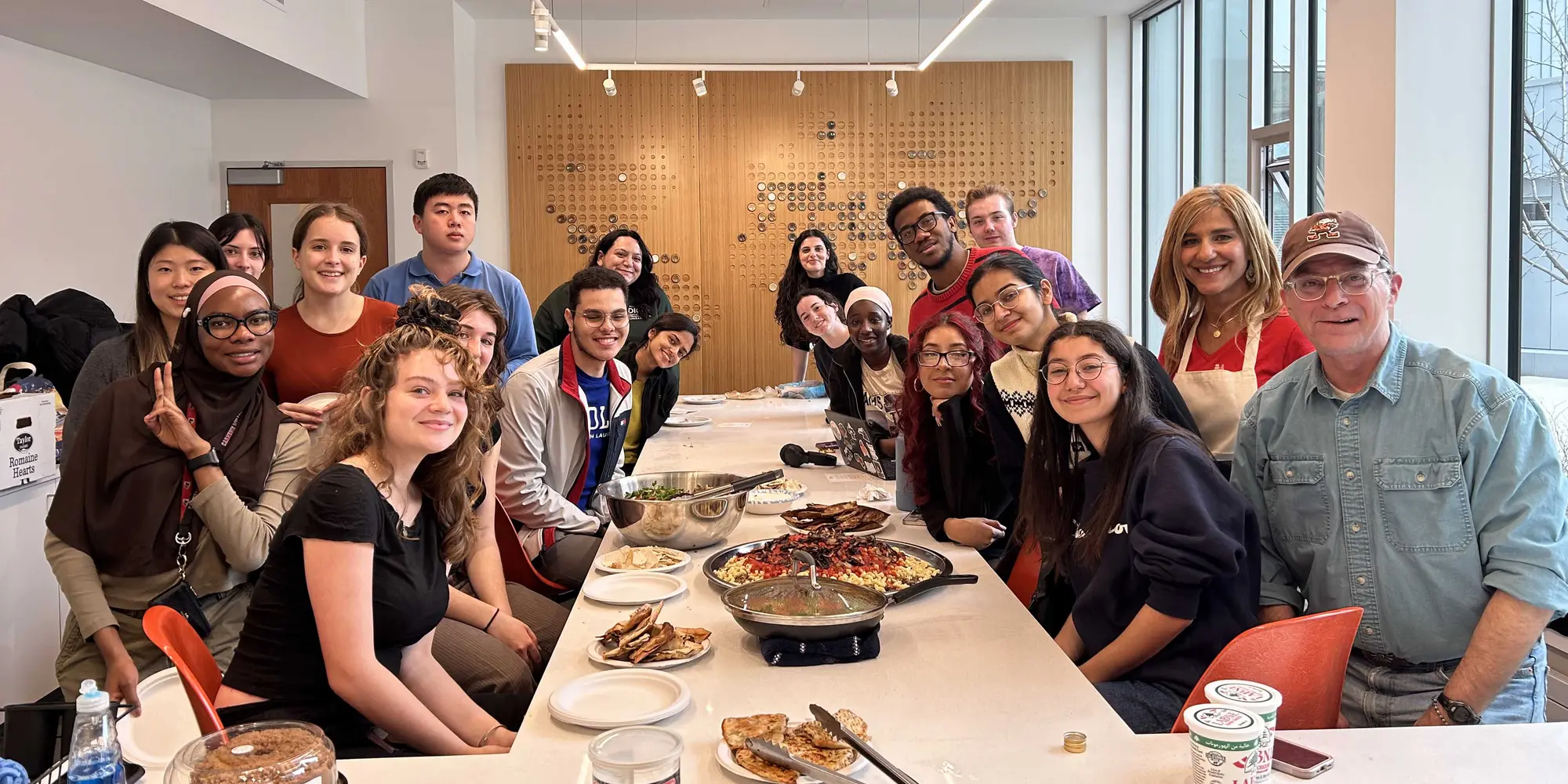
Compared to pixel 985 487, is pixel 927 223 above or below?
above

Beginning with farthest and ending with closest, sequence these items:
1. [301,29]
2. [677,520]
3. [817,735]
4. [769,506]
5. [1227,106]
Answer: [1227,106] < [301,29] < [769,506] < [677,520] < [817,735]

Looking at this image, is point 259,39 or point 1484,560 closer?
point 1484,560

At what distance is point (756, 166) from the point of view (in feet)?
28.7

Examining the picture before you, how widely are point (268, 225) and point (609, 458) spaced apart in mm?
5810

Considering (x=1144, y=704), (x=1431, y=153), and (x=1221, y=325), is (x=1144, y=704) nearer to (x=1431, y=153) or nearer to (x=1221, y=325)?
(x=1221, y=325)

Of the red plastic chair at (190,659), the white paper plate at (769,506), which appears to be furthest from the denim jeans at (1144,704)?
the red plastic chair at (190,659)

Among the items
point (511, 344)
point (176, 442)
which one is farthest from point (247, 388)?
point (511, 344)

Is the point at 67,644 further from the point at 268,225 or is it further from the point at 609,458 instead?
the point at 268,225

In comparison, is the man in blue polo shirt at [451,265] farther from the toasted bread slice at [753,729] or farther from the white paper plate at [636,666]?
the toasted bread slice at [753,729]

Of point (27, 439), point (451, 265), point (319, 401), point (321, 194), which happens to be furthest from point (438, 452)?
point (321, 194)

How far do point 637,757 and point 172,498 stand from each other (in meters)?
1.76

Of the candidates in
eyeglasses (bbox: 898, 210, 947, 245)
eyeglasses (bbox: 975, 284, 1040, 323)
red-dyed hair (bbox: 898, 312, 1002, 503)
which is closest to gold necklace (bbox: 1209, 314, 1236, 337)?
eyeglasses (bbox: 975, 284, 1040, 323)

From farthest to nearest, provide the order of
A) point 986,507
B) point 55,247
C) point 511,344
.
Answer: point 55,247
point 511,344
point 986,507

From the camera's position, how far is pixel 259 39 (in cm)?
641
